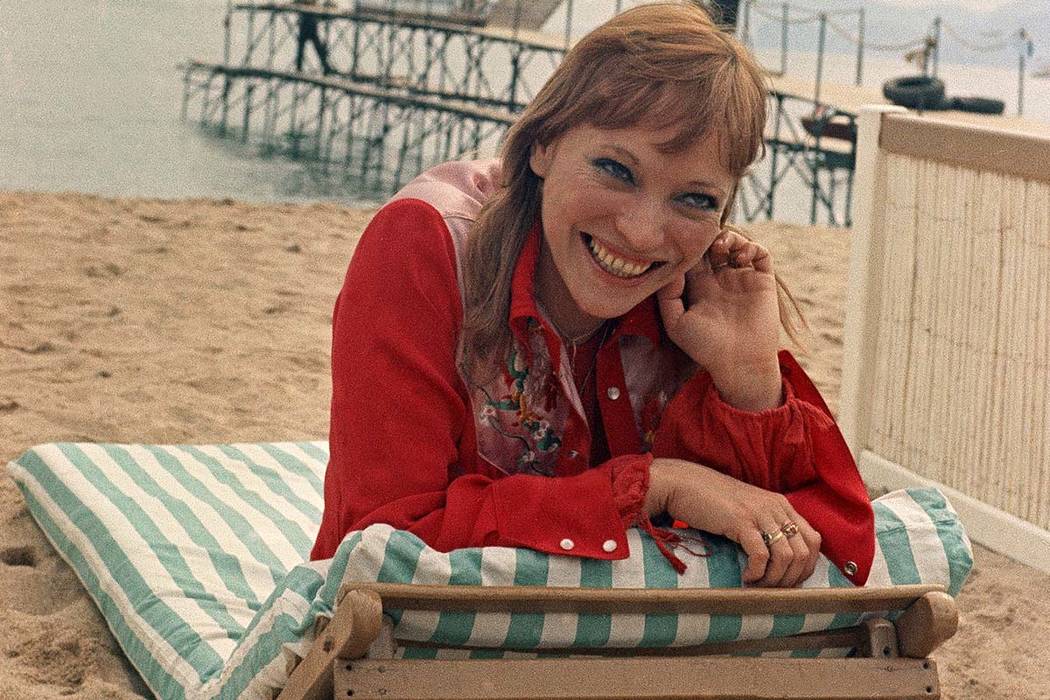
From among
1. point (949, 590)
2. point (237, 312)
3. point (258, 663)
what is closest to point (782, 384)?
point (949, 590)

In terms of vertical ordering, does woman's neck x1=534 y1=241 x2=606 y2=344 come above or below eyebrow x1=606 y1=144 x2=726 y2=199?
below

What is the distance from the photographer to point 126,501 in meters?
3.52

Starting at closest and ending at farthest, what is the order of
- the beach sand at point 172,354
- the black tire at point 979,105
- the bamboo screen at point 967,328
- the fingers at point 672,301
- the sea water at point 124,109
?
the fingers at point 672,301, the beach sand at point 172,354, the bamboo screen at point 967,328, the black tire at point 979,105, the sea water at point 124,109

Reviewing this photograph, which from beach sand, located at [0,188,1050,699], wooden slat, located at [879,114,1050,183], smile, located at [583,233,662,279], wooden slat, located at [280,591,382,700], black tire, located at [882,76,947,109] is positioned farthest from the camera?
black tire, located at [882,76,947,109]

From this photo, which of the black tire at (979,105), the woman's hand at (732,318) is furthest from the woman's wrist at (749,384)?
the black tire at (979,105)

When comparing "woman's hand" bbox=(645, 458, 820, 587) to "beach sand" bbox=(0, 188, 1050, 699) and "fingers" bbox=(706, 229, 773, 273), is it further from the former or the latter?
"beach sand" bbox=(0, 188, 1050, 699)

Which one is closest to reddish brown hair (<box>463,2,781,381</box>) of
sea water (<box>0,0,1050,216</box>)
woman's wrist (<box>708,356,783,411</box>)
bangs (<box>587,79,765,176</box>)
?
bangs (<box>587,79,765,176</box>)

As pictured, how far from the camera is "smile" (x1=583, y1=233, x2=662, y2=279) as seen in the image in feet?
6.56

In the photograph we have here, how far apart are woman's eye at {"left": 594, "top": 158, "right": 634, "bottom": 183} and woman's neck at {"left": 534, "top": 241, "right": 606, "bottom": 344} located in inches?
9.1

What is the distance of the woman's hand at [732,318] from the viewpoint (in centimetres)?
209

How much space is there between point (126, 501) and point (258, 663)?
176 cm

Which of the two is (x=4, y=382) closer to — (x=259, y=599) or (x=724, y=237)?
(x=259, y=599)

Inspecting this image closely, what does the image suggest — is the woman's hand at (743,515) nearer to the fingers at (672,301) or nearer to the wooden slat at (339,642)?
the fingers at (672,301)

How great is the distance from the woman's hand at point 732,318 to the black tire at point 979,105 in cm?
A: 2357
